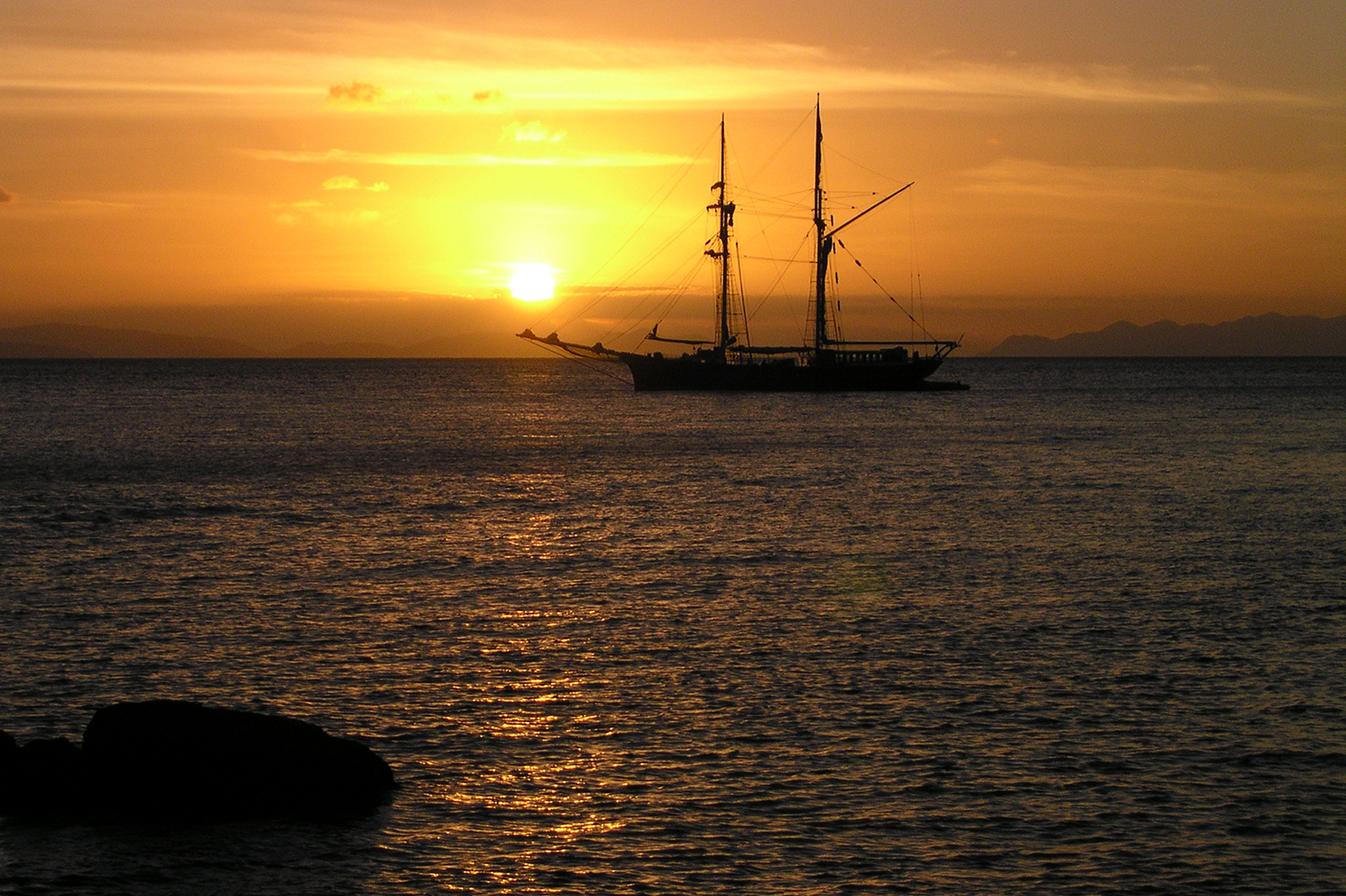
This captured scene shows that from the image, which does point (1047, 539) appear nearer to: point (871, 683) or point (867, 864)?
point (871, 683)

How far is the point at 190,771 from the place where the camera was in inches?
566

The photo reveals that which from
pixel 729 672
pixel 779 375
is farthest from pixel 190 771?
pixel 779 375

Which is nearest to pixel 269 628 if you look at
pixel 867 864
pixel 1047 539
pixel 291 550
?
pixel 291 550

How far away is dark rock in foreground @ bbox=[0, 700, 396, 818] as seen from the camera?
14.3 metres

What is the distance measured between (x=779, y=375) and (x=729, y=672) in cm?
12815

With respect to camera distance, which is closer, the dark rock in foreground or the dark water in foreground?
the dark water in foreground

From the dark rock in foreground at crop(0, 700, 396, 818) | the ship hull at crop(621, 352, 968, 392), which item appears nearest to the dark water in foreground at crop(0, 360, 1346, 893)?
the dark rock in foreground at crop(0, 700, 396, 818)

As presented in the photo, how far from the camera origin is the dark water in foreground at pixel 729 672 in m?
13.0

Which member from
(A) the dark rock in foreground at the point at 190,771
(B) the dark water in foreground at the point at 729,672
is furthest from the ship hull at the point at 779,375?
(A) the dark rock in foreground at the point at 190,771

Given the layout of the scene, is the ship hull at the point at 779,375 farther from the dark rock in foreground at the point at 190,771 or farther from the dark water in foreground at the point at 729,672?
the dark rock in foreground at the point at 190,771

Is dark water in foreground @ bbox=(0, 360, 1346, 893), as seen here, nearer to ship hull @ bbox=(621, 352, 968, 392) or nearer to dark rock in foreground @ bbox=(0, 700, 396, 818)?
dark rock in foreground @ bbox=(0, 700, 396, 818)

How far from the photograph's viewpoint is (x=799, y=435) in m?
86.2

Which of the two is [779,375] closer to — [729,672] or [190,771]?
[729,672]

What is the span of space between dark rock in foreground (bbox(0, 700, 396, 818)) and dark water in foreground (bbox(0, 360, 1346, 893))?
50 cm
